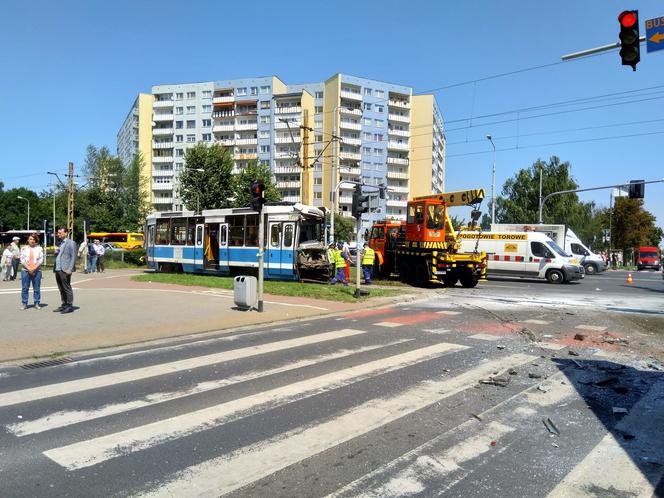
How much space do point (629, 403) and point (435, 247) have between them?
14.1 meters

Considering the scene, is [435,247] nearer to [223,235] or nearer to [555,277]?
[555,277]

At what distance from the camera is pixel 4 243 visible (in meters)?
61.3

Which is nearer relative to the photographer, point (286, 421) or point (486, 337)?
point (286, 421)

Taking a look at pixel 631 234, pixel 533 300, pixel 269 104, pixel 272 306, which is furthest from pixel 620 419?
pixel 269 104

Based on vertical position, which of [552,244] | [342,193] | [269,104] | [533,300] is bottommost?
[533,300]

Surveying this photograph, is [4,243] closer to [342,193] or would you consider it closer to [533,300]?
[342,193]

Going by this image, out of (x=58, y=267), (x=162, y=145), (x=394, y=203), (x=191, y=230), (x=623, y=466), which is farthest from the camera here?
(x=162, y=145)

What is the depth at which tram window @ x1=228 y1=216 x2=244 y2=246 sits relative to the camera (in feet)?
70.1

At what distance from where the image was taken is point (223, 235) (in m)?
22.1

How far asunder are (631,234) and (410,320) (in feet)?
206

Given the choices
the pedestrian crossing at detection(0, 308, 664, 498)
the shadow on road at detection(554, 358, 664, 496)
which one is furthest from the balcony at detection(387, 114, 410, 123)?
the shadow on road at detection(554, 358, 664, 496)

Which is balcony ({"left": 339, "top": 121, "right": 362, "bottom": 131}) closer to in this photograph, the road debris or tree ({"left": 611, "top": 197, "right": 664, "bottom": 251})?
tree ({"left": 611, "top": 197, "right": 664, "bottom": 251})

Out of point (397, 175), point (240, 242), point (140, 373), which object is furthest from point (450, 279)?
point (397, 175)

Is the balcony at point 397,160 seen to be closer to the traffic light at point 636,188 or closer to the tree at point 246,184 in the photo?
the tree at point 246,184
